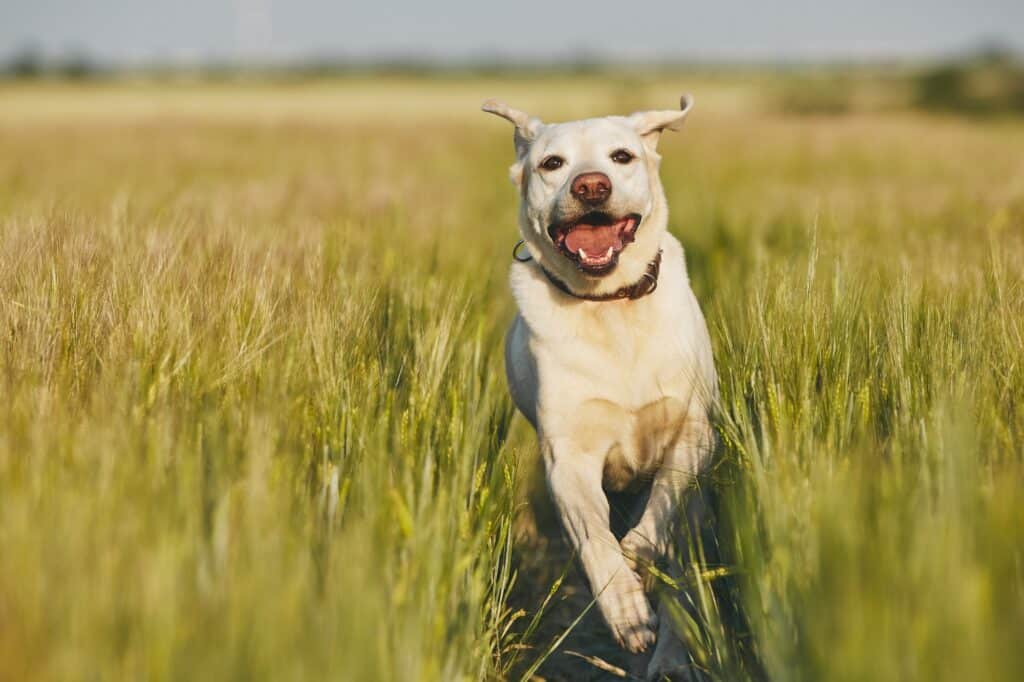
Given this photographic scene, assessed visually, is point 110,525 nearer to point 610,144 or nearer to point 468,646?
point 468,646

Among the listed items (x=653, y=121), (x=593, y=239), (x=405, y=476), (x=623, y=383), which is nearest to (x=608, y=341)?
(x=623, y=383)

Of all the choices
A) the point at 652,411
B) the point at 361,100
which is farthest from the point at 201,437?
the point at 361,100

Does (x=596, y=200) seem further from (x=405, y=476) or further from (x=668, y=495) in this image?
(x=405, y=476)

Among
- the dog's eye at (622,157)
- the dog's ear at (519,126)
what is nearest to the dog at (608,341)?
the dog's eye at (622,157)

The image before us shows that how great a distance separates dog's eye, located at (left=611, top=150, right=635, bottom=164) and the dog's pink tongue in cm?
27

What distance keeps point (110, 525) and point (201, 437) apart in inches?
19.4

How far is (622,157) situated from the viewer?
3.61m

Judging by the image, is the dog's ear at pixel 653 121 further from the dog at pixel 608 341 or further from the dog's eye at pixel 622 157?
the dog's eye at pixel 622 157

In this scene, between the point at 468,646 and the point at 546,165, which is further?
the point at 546,165

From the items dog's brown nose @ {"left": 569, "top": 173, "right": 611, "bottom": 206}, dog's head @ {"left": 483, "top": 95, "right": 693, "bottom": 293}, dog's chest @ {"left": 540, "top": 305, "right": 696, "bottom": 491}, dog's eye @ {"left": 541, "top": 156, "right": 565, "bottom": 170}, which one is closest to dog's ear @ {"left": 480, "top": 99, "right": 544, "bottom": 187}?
dog's head @ {"left": 483, "top": 95, "right": 693, "bottom": 293}

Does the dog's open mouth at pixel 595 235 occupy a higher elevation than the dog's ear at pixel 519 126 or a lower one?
lower

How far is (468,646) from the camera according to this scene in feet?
7.07

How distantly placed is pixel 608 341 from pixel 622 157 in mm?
695

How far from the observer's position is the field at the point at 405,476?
1.48m
